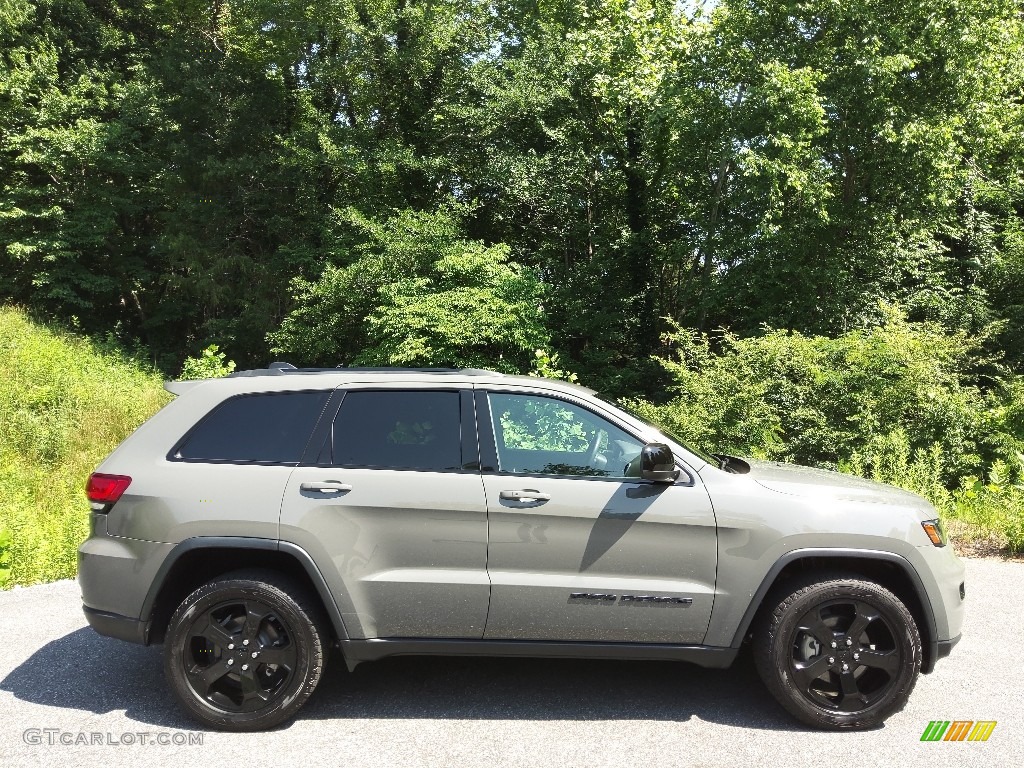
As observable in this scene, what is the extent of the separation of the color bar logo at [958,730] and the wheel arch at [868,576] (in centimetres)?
26

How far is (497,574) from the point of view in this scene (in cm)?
398

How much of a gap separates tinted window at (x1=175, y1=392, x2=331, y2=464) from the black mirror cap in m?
1.70

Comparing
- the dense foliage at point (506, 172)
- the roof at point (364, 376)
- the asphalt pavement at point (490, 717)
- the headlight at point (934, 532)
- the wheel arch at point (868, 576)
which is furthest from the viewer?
the dense foliage at point (506, 172)

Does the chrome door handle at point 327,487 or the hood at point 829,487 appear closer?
the chrome door handle at point 327,487

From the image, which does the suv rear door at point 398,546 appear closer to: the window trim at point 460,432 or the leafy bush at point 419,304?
the window trim at point 460,432

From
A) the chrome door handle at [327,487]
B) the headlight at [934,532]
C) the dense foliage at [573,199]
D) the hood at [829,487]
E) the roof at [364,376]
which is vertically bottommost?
Answer: the chrome door handle at [327,487]

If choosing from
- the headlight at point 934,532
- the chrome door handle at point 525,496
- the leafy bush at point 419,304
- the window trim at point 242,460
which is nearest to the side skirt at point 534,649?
the chrome door handle at point 525,496

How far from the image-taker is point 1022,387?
11.8 meters

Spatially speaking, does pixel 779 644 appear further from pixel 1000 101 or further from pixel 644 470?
pixel 1000 101

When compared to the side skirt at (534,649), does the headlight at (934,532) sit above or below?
above

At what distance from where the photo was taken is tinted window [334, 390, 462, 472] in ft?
13.5

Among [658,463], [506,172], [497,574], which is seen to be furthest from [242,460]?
[506,172]

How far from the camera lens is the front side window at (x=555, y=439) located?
414 centimetres

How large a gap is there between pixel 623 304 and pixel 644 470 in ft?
54.1
